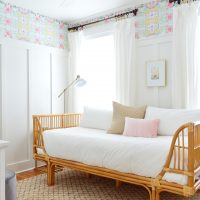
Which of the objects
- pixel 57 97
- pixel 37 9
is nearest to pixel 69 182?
pixel 57 97

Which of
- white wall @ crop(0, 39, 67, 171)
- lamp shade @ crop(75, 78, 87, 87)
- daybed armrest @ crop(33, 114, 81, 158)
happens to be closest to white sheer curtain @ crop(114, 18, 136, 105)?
lamp shade @ crop(75, 78, 87, 87)

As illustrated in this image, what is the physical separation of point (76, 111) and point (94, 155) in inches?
68.3

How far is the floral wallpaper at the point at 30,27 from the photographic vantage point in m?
3.56

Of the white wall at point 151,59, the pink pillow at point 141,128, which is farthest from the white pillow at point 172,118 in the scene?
the white wall at point 151,59

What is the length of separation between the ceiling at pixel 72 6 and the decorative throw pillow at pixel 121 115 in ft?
4.85

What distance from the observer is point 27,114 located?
381cm

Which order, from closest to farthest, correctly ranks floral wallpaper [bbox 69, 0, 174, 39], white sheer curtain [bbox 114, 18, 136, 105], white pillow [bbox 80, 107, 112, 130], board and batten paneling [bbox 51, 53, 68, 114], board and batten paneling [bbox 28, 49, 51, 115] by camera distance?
floral wallpaper [bbox 69, 0, 174, 39]
white pillow [bbox 80, 107, 112, 130]
white sheer curtain [bbox 114, 18, 136, 105]
board and batten paneling [bbox 28, 49, 51, 115]
board and batten paneling [bbox 51, 53, 68, 114]

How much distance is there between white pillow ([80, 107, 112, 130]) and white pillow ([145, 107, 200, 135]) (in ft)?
2.19

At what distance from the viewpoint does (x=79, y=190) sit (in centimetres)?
294

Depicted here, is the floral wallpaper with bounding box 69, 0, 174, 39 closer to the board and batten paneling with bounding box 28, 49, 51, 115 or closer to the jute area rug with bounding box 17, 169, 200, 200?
the board and batten paneling with bounding box 28, 49, 51, 115

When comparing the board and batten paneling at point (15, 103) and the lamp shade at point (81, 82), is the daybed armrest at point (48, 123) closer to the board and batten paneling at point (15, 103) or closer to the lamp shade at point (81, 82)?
the board and batten paneling at point (15, 103)

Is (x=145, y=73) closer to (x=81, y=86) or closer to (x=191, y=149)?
(x=81, y=86)

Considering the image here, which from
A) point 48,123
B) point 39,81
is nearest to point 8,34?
point 39,81

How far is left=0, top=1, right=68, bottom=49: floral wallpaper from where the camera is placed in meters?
3.56
